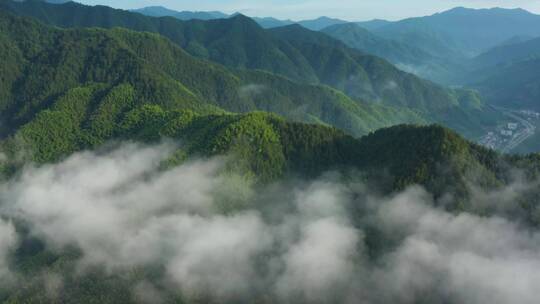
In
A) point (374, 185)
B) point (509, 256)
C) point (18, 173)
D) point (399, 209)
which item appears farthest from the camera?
point (18, 173)

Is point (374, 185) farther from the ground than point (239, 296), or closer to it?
farther from the ground

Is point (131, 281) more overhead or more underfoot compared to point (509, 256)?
more underfoot

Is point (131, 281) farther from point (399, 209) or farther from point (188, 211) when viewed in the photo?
point (399, 209)

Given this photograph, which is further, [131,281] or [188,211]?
[188,211]

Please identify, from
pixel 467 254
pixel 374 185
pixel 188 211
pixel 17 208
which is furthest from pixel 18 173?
pixel 467 254

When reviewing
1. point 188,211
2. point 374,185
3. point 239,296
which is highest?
point 374,185

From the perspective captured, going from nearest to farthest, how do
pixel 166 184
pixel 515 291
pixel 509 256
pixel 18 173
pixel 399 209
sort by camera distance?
pixel 515 291 → pixel 509 256 → pixel 399 209 → pixel 166 184 → pixel 18 173

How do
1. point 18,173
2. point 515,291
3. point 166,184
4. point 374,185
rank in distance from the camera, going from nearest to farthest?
point 515,291
point 374,185
point 166,184
point 18,173

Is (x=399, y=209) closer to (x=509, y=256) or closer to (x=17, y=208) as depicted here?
(x=509, y=256)

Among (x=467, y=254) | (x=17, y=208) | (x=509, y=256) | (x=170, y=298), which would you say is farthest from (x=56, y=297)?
(x=509, y=256)
